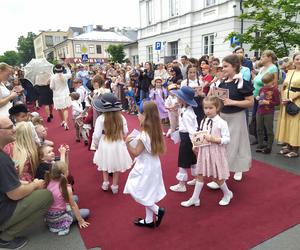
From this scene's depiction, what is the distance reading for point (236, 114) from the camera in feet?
13.4

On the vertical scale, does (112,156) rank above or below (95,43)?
below

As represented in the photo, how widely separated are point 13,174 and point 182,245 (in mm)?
1875

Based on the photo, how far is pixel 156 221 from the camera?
328 cm

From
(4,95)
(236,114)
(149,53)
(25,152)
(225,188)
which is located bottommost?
(225,188)

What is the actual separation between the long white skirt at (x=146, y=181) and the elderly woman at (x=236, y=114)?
1.37 meters

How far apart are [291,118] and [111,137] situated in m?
3.42

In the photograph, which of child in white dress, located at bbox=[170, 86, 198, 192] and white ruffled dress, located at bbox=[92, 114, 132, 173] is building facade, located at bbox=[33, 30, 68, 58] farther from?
child in white dress, located at bbox=[170, 86, 198, 192]

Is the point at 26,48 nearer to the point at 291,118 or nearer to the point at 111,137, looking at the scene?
the point at 111,137

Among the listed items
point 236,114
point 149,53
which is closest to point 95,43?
point 149,53

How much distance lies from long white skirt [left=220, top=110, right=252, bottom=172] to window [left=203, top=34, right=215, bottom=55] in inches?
623

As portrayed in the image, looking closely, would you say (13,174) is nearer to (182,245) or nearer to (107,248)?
(107,248)

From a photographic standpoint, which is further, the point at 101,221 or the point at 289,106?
the point at 289,106

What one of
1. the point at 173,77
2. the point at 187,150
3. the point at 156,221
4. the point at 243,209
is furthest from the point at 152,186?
the point at 173,77

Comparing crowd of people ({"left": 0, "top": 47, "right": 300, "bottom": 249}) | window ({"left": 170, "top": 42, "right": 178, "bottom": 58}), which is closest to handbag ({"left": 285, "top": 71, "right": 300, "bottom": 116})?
crowd of people ({"left": 0, "top": 47, "right": 300, "bottom": 249})
